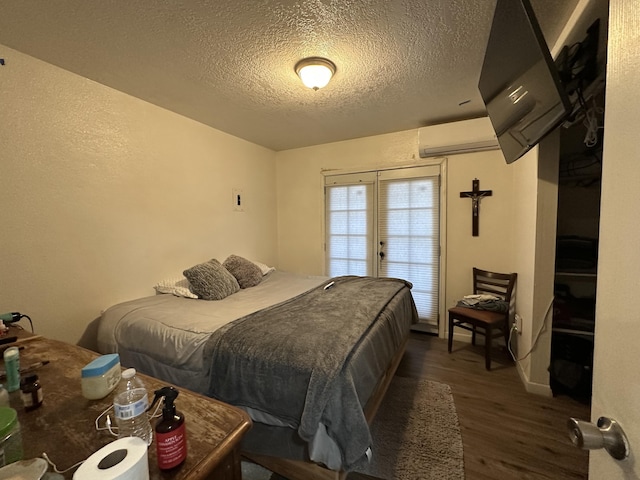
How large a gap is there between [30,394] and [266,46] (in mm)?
2067

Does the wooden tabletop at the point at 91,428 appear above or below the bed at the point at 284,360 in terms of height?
above

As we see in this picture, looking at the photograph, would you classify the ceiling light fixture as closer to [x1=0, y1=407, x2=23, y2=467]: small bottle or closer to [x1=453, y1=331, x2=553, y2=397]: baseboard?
[x1=0, y1=407, x2=23, y2=467]: small bottle

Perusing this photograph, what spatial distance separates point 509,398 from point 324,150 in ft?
11.4

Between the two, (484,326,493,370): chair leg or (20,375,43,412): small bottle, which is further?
(484,326,493,370): chair leg

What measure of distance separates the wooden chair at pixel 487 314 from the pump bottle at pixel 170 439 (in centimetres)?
269

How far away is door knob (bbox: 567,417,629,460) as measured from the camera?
48 cm

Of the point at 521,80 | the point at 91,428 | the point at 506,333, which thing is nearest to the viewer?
the point at 91,428

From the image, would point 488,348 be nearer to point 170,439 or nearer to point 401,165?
point 401,165

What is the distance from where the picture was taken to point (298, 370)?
52.1 inches

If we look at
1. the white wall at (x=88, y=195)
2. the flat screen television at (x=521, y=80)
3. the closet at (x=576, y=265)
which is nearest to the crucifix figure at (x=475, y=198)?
the closet at (x=576, y=265)

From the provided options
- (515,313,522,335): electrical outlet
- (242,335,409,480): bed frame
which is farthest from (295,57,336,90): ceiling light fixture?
(515,313,522,335): electrical outlet

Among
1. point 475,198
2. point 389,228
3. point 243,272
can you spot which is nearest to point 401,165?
point 389,228

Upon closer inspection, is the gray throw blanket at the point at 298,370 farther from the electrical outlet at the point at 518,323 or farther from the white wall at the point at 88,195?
the electrical outlet at the point at 518,323

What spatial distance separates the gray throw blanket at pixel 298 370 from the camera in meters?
1.25
